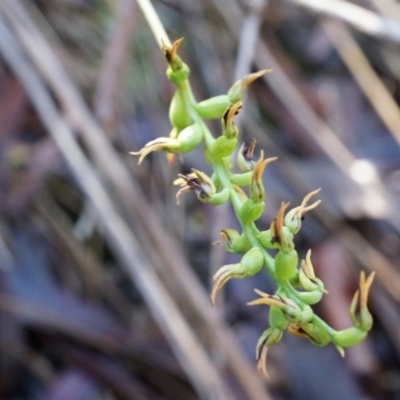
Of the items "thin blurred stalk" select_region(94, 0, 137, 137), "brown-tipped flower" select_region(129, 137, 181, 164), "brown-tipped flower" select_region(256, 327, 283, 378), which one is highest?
"thin blurred stalk" select_region(94, 0, 137, 137)

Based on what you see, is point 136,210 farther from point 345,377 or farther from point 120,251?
point 345,377

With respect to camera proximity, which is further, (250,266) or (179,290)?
(179,290)

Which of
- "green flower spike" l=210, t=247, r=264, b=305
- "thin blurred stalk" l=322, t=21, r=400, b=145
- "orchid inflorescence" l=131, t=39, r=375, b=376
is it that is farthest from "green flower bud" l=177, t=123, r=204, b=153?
"thin blurred stalk" l=322, t=21, r=400, b=145

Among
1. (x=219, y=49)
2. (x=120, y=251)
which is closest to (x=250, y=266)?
(x=120, y=251)

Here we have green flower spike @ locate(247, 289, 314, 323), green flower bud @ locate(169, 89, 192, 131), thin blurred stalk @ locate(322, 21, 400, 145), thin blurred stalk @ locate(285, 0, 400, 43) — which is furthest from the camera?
thin blurred stalk @ locate(322, 21, 400, 145)

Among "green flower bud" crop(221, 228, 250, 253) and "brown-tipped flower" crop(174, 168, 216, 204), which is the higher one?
"brown-tipped flower" crop(174, 168, 216, 204)

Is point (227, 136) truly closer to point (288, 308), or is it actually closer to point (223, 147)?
point (223, 147)

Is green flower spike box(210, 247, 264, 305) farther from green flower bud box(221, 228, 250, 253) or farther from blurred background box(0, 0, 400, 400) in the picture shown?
blurred background box(0, 0, 400, 400)
